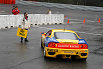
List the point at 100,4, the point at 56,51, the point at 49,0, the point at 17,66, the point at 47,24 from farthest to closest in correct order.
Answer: the point at 49,0, the point at 100,4, the point at 47,24, the point at 56,51, the point at 17,66

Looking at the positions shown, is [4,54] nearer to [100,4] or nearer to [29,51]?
[29,51]

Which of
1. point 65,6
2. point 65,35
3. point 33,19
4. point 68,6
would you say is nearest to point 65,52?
point 65,35

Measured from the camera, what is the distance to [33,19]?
29.9 meters

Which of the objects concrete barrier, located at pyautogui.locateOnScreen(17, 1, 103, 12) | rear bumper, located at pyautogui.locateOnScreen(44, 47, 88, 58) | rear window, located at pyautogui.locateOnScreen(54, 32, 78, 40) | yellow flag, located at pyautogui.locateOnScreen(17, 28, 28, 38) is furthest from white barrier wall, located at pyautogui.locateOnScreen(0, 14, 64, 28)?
concrete barrier, located at pyautogui.locateOnScreen(17, 1, 103, 12)

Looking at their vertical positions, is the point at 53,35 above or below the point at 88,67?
above

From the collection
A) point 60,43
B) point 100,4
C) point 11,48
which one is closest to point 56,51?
point 60,43

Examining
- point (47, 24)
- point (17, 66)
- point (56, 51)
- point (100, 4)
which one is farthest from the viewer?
point (100, 4)

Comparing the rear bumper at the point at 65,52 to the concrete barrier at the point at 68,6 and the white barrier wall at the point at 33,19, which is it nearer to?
the white barrier wall at the point at 33,19

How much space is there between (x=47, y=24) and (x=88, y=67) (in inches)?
830

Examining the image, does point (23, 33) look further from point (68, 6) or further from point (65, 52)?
point (68, 6)

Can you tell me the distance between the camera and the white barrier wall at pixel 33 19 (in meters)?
24.7

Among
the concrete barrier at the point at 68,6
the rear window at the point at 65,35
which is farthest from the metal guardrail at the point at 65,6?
the rear window at the point at 65,35

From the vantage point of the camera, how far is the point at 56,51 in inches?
464

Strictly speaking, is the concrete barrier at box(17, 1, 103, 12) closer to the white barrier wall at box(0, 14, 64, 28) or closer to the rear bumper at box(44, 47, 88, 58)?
the white barrier wall at box(0, 14, 64, 28)
